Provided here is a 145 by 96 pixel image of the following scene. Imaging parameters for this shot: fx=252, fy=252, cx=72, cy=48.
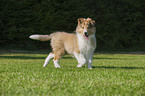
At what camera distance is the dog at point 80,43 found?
7.81m

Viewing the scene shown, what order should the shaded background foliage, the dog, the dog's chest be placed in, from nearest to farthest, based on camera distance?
the dog, the dog's chest, the shaded background foliage

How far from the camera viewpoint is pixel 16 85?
4.74 meters

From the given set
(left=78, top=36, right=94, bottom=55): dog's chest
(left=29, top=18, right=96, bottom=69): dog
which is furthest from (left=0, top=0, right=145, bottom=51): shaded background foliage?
(left=78, top=36, right=94, bottom=55): dog's chest

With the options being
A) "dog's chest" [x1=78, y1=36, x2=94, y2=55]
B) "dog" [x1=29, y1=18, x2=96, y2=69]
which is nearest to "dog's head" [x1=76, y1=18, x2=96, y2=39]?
"dog" [x1=29, y1=18, x2=96, y2=69]

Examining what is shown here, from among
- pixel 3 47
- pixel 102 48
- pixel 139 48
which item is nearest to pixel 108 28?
pixel 102 48

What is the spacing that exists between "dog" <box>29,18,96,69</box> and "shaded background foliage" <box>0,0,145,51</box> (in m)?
19.3

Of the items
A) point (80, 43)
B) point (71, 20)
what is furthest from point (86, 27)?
point (71, 20)

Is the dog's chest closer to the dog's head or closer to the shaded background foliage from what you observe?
the dog's head

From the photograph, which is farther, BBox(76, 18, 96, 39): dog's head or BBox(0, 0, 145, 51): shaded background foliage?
BBox(0, 0, 145, 51): shaded background foliage

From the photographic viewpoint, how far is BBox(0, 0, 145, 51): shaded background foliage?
27.5m

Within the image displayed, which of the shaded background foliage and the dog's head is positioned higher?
the dog's head

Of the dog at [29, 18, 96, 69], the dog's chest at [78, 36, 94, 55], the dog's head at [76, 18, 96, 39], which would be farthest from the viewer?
the dog's chest at [78, 36, 94, 55]

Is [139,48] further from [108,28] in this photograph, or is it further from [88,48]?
[88,48]

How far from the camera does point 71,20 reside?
30.2 m
